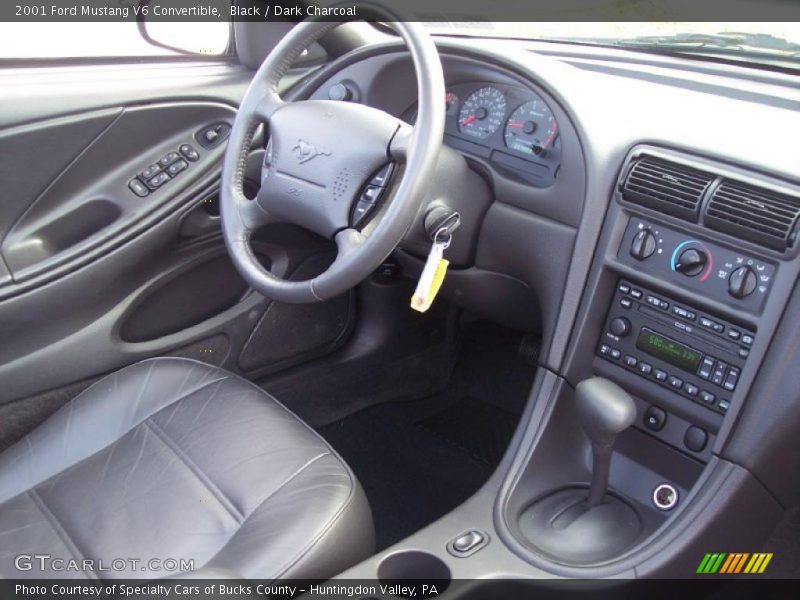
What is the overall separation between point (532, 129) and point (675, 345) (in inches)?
19.2

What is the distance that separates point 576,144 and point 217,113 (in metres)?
0.86

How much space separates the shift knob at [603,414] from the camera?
1242 mm

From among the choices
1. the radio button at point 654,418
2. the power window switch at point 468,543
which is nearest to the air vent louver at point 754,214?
the radio button at point 654,418

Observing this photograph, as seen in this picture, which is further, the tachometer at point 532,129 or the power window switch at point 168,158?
the power window switch at point 168,158

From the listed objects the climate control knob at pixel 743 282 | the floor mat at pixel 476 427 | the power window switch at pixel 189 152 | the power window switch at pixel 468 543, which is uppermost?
the climate control knob at pixel 743 282

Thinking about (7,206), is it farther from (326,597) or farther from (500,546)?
(500,546)

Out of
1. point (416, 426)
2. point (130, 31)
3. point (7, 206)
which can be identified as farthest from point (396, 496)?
point (130, 31)

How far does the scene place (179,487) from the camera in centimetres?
131

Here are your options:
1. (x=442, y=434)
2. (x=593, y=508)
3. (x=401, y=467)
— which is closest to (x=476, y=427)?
(x=442, y=434)

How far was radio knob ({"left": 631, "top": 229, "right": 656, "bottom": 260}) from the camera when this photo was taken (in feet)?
4.33

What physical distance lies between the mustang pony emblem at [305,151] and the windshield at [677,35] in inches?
21.6

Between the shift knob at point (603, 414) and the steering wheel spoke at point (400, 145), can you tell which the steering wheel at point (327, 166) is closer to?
the steering wheel spoke at point (400, 145)

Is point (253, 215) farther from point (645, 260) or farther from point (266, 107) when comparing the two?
point (645, 260)

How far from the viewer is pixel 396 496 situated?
6.66 feet
